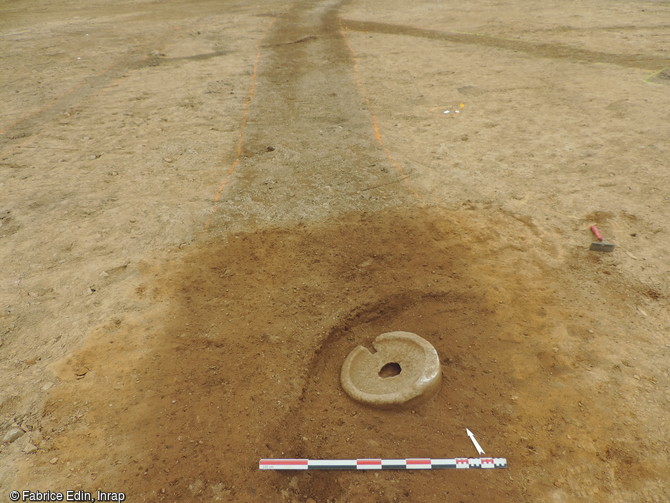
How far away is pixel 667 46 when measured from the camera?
12.7 meters

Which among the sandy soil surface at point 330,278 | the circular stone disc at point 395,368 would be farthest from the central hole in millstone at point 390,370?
the sandy soil surface at point 330,278

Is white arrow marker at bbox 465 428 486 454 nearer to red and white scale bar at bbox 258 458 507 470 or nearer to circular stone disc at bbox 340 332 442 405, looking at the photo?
red and white scale bar at bbox 258 458 507 470

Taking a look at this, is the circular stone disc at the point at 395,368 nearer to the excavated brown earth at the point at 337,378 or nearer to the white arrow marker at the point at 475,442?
the excavated brown earth at the point at 337,378

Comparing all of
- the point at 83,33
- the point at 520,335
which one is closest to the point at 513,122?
the point at 520,335

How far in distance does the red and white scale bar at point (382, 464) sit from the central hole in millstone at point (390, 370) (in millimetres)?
928

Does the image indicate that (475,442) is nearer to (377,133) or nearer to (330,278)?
(330,278)

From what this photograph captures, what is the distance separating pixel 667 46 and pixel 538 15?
5.44 meters

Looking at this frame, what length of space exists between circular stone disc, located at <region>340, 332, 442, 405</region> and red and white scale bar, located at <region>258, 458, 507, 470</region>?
0.56m

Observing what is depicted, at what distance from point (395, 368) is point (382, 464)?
1065 millimetres

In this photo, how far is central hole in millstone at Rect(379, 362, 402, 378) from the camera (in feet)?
14.5

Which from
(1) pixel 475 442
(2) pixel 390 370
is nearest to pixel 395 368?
(2) pixel 390 370

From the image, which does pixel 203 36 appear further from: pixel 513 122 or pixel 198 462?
pixel 198 462

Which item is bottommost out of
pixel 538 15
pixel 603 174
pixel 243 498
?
pixel 243 498

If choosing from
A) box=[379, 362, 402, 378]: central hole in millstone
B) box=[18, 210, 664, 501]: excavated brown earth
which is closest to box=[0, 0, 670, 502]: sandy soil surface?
box=[18, 210, 664, 501]: excavated brown earth
